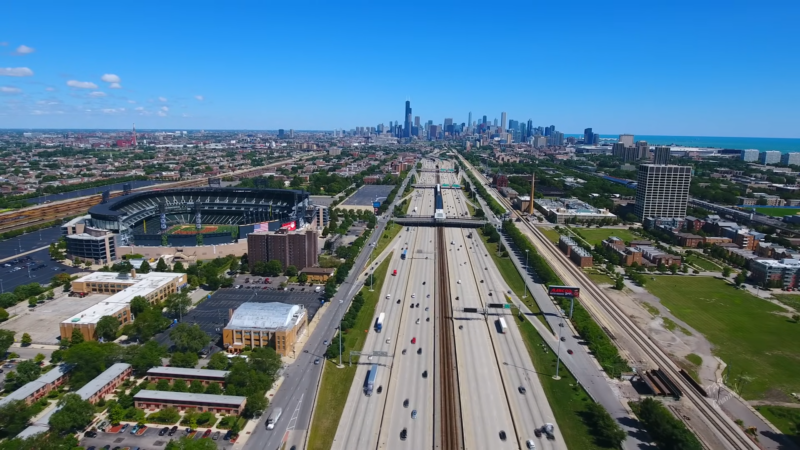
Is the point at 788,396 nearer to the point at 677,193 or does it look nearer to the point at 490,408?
the point at 490,408

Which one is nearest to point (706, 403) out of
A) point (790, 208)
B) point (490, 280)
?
point (490, 280)

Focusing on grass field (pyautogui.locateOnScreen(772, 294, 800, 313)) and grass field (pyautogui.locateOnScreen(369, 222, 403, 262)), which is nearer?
grass field (pyautogui.locateOnScreen(772, 294, 800, 313))

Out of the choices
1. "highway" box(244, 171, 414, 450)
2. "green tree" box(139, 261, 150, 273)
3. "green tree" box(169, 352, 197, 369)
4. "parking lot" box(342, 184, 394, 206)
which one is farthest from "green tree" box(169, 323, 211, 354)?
"parking lot" box(342, 184, 394, 206)

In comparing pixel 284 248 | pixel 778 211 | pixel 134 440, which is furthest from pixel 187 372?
pixel 778 211

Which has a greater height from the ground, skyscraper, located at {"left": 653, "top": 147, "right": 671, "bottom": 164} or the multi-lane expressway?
skyscraper, located at {"left": 653, "top": 147, "right": 671, "bottom": 164}

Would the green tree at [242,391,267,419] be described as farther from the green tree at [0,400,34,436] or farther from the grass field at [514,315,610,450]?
the grass field at [514,315,610,450]
